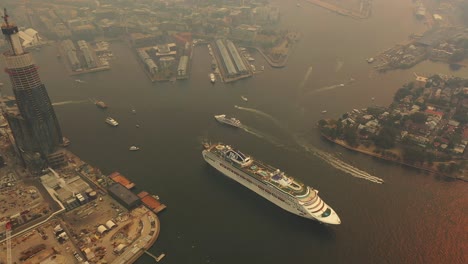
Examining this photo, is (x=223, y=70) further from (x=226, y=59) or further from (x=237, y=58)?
(x=237, y=58)

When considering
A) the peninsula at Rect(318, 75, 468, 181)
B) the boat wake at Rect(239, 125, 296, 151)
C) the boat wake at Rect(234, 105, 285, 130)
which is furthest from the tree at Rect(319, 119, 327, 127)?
the boat wake at Rect(239, 125, 296, 151)

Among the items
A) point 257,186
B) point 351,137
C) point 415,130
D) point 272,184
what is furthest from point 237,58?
point 272,184

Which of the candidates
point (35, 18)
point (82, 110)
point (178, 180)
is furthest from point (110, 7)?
point (178, 180)

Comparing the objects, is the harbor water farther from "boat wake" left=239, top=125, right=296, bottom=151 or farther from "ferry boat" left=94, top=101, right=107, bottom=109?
"ferry boat" left=94, top=101, right=107, bottom=109

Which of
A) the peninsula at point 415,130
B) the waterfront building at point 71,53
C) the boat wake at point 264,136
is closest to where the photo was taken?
the peninsula at point 415,130

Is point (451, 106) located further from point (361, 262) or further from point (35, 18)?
point (35, 18)

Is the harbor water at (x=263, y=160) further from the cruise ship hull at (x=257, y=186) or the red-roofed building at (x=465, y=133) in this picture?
the red-roofed building at (x=465, y=133)

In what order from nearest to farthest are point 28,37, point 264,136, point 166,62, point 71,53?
point 28,37 < point 264,136 < point 166,62 < point 71,53

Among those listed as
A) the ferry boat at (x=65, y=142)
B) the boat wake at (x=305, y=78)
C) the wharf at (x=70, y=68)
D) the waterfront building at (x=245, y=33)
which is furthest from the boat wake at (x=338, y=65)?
the ferry boat at (x=65, y=142)
